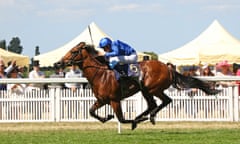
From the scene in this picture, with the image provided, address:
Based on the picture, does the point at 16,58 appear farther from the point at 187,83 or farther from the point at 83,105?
the point at 187,83

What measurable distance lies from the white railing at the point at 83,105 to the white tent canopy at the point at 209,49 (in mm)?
9756

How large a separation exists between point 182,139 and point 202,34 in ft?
67.7

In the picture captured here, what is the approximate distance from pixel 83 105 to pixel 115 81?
514 cm

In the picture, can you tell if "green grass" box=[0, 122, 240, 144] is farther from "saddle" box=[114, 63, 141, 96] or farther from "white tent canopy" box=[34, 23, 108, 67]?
"white tent canopy" box=[34, 23, 108, 67]

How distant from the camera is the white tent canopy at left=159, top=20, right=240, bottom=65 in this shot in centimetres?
3108

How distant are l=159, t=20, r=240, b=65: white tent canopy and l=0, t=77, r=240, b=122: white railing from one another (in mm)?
9756

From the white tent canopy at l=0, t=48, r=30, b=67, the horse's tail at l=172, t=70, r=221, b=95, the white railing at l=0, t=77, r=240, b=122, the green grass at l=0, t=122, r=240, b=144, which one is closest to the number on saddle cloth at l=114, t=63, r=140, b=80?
the horse's tail at l=172, t=70, r=221, b=95

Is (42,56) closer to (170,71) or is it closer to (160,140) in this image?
Answer: (170,71)

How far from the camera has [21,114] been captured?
845 inches

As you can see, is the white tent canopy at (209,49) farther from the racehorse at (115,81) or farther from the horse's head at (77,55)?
the horse's head at (77,55)

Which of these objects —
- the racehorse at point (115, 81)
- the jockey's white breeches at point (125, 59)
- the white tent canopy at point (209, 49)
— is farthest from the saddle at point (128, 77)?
the white tent canopy at point (209, 49)

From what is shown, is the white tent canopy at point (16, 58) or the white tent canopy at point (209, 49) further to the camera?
the white tent canopy at point (16, 58)

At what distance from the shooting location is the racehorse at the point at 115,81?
16062mm

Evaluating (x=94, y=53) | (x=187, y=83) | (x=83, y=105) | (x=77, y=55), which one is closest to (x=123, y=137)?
(x=77, y=55)
